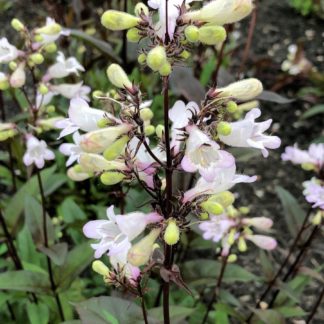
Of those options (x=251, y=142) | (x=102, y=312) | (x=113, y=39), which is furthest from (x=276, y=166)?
(x=251, y=142)

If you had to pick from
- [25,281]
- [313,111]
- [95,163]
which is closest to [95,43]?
[25,281]

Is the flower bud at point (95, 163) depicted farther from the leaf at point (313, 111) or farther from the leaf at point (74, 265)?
the leaf at point (313, 111)

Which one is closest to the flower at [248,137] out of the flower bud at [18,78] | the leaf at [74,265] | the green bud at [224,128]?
the green bud at [224,128]

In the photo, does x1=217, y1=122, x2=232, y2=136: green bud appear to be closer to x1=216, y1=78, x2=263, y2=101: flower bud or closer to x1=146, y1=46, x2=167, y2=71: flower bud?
x1=216, y1=78, x2=263, y2=101: flower bud

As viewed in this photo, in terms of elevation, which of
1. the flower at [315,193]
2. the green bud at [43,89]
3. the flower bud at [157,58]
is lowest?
the flower at [315,193]

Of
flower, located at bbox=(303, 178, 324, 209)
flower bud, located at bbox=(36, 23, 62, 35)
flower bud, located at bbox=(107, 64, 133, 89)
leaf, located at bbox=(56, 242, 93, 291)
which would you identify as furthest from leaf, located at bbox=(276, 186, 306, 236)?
flower bud, located at bbox=(107, 64, 133, 89)

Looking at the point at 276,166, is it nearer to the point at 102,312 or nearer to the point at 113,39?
the point at 113,39
